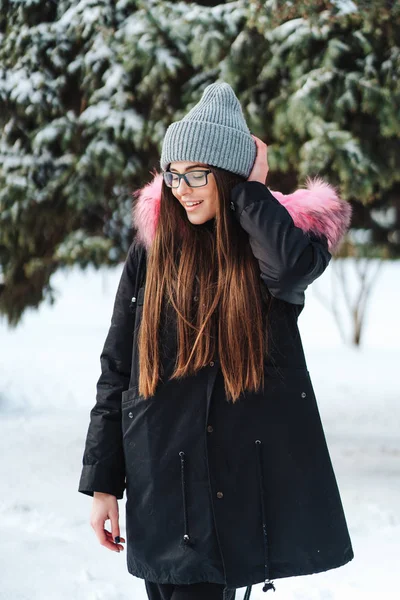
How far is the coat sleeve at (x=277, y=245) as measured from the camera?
200 centimetres

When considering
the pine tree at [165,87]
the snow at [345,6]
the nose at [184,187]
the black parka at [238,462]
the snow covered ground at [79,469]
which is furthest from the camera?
the pine tree at [165,87]

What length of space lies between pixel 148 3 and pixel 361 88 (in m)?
1.34

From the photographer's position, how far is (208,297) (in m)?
2.07

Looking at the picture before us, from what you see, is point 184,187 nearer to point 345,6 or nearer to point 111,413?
point 111,413

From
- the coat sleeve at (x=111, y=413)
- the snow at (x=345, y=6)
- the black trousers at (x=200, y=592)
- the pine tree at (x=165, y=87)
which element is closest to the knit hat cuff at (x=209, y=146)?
the coat sleeve at (x=111, y=413)

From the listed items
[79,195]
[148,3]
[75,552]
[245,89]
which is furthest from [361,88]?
[75,552]

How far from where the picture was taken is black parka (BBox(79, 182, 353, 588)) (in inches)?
77.9

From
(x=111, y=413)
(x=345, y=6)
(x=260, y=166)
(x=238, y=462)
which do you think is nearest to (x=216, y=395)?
(x=238, y=462)

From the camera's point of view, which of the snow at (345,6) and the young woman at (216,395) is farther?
the snow at (345,6)

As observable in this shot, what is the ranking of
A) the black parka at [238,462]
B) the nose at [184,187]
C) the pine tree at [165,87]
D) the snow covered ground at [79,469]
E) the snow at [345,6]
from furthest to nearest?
the pine tree at [165,87] → the snow at [345,6] → the snow covered ground at [79,469] → the nose at [184,187] → the black parka at [238,462]

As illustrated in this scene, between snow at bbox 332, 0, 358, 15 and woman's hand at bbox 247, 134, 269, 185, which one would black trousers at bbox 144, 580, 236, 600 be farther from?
snow at bbox 332, 0, 358, 15

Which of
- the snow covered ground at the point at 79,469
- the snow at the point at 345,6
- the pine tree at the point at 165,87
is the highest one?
the snow at the point at 345,6

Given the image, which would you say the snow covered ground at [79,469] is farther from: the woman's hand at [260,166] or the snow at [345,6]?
the snow at [345,6]

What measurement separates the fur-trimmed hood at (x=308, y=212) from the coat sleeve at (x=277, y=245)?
0.22ft
